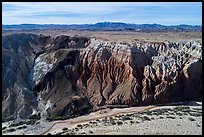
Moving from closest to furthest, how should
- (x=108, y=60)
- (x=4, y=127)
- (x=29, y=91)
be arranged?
(x=4, y=127) → (x=29, y=91) → (x=108, y=60)

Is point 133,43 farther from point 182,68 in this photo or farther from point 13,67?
point 13,67

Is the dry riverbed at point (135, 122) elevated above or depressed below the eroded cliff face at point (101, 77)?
below

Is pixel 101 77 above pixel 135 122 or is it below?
above

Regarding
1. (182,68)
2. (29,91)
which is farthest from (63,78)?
(182,68)

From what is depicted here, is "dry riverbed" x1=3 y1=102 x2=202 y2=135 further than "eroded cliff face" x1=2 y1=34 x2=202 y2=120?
No

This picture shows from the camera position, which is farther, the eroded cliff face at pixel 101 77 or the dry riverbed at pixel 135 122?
the eroded cliff face at pixel 101 77

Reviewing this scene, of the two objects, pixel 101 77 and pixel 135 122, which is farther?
pixel 101 77

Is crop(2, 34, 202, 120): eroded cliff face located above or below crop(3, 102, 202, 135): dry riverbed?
above

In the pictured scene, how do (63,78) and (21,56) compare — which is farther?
(21,56)
